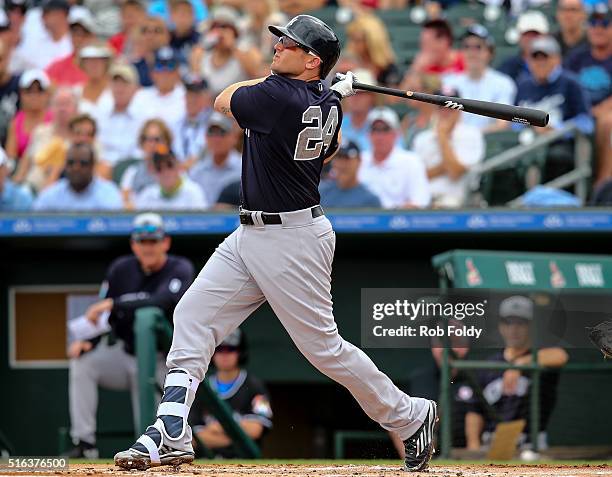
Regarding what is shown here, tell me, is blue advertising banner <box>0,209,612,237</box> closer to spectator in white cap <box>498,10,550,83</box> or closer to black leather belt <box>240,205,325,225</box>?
spectator in white cap <box>498,10,550,83</box>

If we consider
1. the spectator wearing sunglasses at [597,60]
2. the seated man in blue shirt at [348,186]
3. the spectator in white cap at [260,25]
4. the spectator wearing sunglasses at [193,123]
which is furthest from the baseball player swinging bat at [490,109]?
the spectator in white cap at [260,25]

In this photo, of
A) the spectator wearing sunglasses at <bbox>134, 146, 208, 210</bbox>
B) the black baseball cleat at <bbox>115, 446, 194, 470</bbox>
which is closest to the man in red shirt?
the spectator wearing sunglasses at <bbox>134, 146, 208, 210</bbox>

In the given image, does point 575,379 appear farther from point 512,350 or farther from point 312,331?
point 312,331

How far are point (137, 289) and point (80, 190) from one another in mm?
1288

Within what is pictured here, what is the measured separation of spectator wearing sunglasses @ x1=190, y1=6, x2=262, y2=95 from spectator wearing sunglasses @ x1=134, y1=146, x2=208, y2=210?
1510mm

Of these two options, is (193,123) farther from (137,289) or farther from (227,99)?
(227,99)

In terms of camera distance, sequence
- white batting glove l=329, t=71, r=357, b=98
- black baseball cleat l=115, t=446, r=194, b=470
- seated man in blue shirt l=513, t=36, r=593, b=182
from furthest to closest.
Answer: seated man in blue shirt l=513, t=36, r=593, b=182 < white batting glove l=329, t=71, r=357, b=98 < black baseball cleat l=115, t=446, r=194, b=470

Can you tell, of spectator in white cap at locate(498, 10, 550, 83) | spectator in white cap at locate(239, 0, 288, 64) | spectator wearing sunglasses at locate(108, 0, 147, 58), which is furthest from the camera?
spectator wearing sunglasses at locate(108, 0, 147, 58)

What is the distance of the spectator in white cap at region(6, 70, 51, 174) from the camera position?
10555 mm

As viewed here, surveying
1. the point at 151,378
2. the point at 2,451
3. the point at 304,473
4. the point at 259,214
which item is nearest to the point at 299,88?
the point at 259,214

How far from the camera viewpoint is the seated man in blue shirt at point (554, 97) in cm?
916

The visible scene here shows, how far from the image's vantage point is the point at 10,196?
9.52 metres

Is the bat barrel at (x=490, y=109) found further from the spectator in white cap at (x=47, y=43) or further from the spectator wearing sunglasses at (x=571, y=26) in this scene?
the spectator in white cap at (x=47, y=43)

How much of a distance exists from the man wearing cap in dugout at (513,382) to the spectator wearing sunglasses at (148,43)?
447 cm
